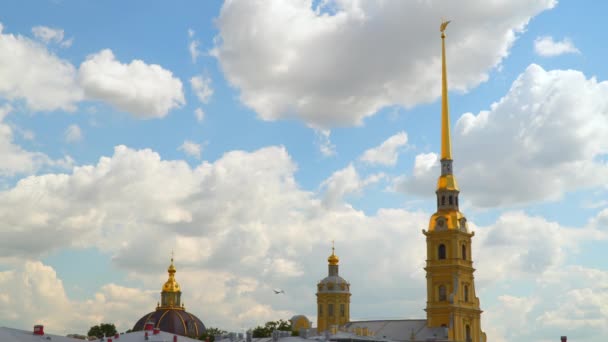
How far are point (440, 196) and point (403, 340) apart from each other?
17.6 meters

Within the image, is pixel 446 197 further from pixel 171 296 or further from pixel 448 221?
pixel 171 296

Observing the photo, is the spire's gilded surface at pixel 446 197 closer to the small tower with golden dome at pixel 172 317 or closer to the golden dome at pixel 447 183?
the golden dome at pixel 447 183

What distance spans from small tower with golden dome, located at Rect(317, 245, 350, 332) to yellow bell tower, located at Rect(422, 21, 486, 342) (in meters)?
17.2

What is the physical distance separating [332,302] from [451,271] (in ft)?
68.5

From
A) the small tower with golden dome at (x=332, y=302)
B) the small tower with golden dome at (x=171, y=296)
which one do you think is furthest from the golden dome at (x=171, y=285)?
the small tower with golden dome at (x=332, y=302)

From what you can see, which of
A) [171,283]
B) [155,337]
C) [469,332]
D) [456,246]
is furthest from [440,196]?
[171,283]

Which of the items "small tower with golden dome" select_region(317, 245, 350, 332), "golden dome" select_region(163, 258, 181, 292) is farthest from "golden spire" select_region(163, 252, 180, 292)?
"small tower with golden dome" select_region(317, 245, 350, 332)

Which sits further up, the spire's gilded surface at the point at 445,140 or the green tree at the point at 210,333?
the spire's gilded surface at the point at 445,140

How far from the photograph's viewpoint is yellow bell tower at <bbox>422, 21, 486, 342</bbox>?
107562 millimetres

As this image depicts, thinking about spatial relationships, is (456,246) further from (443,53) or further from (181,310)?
(181,310)

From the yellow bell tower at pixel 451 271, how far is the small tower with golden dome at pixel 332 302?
1720 centimetres

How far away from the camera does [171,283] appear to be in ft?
481

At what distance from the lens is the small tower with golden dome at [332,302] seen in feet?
405

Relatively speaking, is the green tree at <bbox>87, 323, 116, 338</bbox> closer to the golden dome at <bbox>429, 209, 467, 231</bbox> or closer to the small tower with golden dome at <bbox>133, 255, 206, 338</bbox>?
the small tower with golden dome at <bbox>133, 255, 206, 338</bbox>
